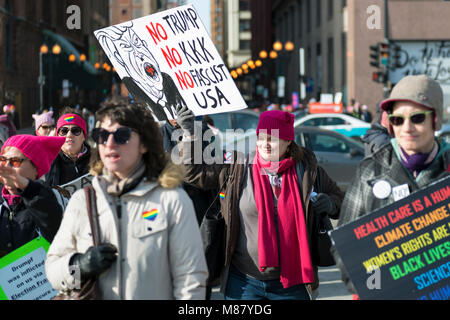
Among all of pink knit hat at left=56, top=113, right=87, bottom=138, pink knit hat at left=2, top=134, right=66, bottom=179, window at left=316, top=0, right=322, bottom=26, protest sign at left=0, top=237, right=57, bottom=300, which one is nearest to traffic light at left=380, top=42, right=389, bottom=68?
window at left=316, top=0, right=322, bottom=26

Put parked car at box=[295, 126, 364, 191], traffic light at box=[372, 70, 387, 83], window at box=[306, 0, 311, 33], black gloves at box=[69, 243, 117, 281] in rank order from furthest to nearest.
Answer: window at box=[306, 0, 311, 33]
traffic light at box=[372, 70, 387, 83]
parked car at box=[295, 126, 364, 191]
black gloves at box=[69, 243, 117, 281]

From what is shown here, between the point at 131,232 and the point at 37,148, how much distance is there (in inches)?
55.7

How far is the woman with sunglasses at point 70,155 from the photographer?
5984 mm

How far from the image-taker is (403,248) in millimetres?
3232

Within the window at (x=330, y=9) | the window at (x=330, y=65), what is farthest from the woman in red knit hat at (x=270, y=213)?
the window at (x=330, y=9)

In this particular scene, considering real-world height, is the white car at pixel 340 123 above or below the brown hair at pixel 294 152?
below

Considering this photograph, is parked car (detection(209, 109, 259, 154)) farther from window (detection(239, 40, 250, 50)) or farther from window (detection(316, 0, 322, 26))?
window (detection(239, 40, 250, 50))

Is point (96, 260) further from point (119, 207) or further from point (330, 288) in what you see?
point (330, 288)

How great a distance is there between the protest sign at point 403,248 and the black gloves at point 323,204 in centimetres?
110

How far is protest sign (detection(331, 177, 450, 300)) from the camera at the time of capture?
3.18 m

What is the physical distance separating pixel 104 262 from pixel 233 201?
1.50m

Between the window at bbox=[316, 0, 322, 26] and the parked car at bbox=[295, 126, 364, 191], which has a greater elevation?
the window at bbox=[316, 0, 322, 26]

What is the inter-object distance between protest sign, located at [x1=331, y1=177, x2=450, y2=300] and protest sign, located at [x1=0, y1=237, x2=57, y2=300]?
1710mm

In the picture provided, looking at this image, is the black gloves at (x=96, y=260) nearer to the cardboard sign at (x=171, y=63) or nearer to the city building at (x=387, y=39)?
the cardboard sign at (x=171, y=63)
